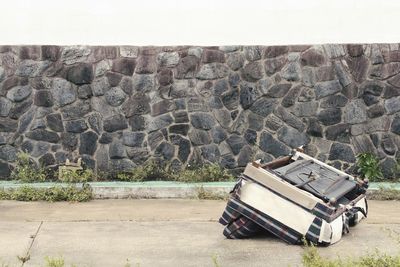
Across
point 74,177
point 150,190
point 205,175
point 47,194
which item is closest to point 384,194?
point 205,175

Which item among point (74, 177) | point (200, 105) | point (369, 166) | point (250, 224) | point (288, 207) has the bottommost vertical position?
point (74, 177)

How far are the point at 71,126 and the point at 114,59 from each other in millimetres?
1148

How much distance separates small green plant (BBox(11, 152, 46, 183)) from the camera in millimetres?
10156

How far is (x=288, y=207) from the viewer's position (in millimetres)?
7059

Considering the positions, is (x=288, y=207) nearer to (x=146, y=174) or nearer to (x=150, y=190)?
(x=150, y=190)

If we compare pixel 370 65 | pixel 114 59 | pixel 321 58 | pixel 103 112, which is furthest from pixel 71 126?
pixel 370 65

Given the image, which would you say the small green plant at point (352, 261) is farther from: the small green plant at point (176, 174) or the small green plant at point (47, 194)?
the small green plant at point (47, 194)

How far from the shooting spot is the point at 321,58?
33.7 ft

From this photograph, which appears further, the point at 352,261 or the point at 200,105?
the point at 200,105

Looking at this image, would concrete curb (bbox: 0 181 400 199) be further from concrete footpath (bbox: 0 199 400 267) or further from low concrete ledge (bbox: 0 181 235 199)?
concrete footpath (bbox: 0 199 400 267)

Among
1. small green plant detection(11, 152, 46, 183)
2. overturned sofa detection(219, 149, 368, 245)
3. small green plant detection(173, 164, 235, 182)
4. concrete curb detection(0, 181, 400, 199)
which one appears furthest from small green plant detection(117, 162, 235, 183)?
overturned sofa detection(219, 149, 368, 245)

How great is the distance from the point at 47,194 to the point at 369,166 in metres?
4.53

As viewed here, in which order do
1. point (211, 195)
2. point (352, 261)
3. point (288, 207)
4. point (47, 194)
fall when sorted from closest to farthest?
point (352, 261)
point (288, 207)
point (47, 194)
point (211, 195)
